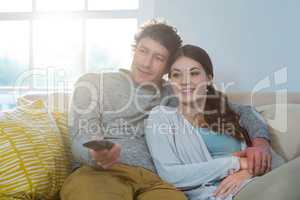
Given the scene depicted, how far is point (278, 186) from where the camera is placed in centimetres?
112

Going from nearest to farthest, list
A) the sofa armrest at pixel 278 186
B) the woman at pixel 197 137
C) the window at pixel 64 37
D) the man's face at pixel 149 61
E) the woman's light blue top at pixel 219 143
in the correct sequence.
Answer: the sofa armrest at pixel 278 186
the woman at pixel 197 137
the woman's light blue top at pixel 219 143
the man's face at pixel 149 61
the window at pixel 64 37

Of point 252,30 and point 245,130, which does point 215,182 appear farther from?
point 252,30

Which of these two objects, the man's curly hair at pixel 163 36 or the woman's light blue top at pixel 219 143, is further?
the man's curly hair at pixel 163 36

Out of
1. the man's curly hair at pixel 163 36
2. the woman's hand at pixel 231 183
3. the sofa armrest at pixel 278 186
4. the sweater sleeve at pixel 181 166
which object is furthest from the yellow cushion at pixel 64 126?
the sofa armrest at pixel 278 186

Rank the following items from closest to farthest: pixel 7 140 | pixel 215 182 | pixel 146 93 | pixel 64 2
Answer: pixel 7 140
pixel 215 182
pixel 146 93
pixel 64 2

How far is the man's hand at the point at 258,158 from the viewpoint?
1.42 m

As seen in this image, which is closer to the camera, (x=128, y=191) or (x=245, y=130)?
(x=128, y=191)

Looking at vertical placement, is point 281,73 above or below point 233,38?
below

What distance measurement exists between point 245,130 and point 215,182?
0.92 feet

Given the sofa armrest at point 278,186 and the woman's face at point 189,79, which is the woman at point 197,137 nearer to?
the woman's face at point 189,79

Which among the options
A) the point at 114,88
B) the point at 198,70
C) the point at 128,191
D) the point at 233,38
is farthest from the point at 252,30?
the point at 128,191

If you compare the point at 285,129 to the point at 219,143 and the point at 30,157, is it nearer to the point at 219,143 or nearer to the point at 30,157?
the point at 219,143

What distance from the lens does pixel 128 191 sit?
1317 millimetres

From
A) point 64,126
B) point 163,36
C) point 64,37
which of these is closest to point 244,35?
point 163,36
